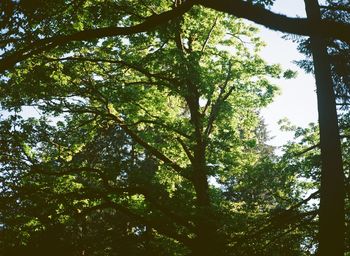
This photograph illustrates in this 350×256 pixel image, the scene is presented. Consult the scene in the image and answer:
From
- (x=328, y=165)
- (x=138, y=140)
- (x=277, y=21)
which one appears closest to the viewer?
(x=277, y=21)

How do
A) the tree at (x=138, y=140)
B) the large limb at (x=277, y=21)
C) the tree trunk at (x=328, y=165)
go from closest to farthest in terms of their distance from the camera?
the large limb at (x=277, y=21)
the tree trunk at (x=328, y=165)
the tree at (x=138, y=140)

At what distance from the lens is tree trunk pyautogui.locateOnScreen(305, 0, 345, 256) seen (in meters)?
5.21

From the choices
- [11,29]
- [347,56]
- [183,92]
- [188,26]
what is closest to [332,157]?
[347,56]

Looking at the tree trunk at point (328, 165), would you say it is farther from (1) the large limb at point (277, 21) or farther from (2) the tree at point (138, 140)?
(2) the tree at point (138, 140)

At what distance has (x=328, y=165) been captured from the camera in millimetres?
5750

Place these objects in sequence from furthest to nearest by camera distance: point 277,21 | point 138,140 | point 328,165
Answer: point 138,140 → point 328,165 → point 277,21

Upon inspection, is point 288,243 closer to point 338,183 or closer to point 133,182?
point 338,183

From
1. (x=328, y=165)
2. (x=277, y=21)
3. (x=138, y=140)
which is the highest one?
(x=138, y=140)

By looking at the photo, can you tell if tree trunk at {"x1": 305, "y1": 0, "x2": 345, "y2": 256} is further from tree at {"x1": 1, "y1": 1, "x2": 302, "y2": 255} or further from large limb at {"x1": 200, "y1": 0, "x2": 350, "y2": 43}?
tree at {"x1": 1, "y1": 1, "x2": 302, "y2": 255}

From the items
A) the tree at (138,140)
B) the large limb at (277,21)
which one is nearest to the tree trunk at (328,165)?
the large limb at (277,21)

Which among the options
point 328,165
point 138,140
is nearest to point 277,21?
point 328,165

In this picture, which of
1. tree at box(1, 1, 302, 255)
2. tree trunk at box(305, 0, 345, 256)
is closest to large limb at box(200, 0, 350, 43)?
tree trunk at box(305, 0, 345, 256)

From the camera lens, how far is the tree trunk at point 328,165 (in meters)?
5.21

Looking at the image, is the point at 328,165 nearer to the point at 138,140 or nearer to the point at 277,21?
the point at 277,21
